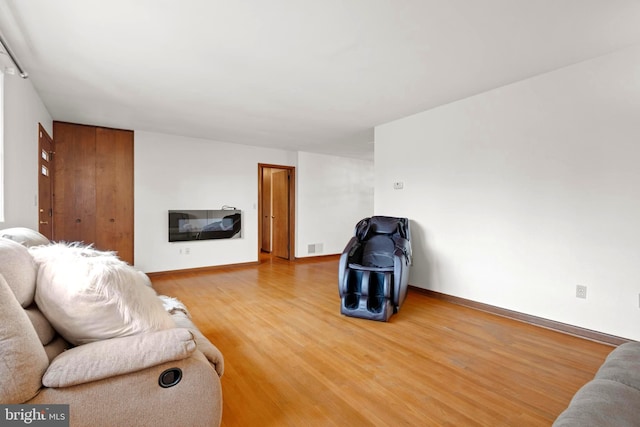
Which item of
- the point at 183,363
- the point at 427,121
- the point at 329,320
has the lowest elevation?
the point at 329,320

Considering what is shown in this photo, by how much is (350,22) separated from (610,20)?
1.82 m

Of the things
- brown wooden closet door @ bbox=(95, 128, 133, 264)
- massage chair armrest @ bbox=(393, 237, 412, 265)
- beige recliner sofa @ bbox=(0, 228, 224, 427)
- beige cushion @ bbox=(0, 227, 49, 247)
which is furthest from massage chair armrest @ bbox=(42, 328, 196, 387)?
brown wooden closet door @ bbox=(95, 128, 133, 264)

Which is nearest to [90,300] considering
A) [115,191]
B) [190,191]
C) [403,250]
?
[403,250]

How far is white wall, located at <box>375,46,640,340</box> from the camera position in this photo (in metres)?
2.55

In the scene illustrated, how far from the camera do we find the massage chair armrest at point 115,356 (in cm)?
104

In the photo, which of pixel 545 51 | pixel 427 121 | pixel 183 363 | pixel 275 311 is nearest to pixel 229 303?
pixel 275 311

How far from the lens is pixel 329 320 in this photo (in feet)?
10.4

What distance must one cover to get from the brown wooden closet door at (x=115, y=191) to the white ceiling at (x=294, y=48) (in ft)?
3.25

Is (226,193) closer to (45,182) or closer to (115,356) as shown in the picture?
(45,182)

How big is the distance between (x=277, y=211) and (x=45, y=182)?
4.22 metres

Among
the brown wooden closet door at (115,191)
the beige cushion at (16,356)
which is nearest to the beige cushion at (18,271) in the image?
the beige cushion at (16,356)

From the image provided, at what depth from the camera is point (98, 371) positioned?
3.51 feet

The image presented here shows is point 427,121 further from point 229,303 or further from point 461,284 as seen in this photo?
point 229,303

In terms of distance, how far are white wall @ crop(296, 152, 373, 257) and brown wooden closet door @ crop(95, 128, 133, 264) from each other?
10.4 ft
